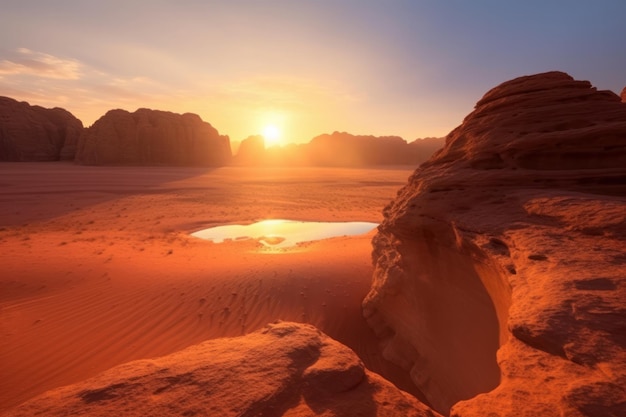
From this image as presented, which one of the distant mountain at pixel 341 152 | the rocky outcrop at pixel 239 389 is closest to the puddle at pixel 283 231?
the rocky outcrop at pixel 239 389

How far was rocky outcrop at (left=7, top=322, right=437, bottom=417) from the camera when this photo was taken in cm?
253

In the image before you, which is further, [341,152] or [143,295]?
[341,152]

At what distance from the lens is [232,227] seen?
715 inches

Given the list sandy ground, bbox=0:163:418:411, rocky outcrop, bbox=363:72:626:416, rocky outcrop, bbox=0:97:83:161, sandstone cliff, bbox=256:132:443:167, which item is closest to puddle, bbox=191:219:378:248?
sandy ground, bbox=0:163:418:411

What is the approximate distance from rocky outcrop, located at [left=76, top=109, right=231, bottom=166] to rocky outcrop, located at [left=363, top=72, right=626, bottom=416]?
6855 centimetres

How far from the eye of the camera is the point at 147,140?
6506 centimetres

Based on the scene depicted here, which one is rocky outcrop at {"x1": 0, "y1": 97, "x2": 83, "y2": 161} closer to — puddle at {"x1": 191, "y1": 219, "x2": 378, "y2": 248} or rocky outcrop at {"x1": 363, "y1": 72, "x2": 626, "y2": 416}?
puddle at {"x1": 191, "y1": 219, "x2": 378, "y2": 248}

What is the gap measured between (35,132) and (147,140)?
22.0 m

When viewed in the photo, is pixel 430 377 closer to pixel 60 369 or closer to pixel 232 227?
pixel 60 369

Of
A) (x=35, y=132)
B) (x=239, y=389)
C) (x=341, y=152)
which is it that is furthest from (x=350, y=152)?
(x=239, y=389)

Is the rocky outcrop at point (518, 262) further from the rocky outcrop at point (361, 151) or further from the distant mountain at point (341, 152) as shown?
the rocky outcrop at point (361, 151)

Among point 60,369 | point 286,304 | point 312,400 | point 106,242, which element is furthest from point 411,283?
point 106,242

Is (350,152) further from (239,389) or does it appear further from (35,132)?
(239,389)

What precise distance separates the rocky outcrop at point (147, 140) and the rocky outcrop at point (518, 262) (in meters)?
68.6
